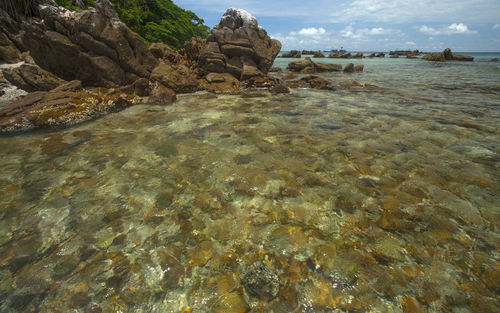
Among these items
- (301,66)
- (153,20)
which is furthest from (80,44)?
(153,20)

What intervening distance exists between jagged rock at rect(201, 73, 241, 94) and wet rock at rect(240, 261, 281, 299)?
13.8 metres

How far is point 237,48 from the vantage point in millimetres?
18875

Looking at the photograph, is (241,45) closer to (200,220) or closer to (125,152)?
(125,152)

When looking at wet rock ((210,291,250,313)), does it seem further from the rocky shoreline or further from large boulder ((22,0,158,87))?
large boulder ((22,0,158,87))

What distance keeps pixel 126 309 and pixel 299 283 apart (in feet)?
6.22

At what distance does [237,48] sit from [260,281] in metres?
19.9

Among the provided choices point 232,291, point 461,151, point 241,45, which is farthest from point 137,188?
point 241,45

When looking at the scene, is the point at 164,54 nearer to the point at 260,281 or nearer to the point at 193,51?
the point at 193,51

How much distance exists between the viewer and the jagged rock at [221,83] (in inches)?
602

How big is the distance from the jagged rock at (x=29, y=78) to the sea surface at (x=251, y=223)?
20.3 ft

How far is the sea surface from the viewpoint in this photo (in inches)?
92.6

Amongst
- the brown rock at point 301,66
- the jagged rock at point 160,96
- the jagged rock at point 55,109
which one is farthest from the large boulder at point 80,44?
the brown rock at point 301,66

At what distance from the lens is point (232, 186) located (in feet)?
14.0

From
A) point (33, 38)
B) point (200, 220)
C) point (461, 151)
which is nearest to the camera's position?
point (200, 220)
